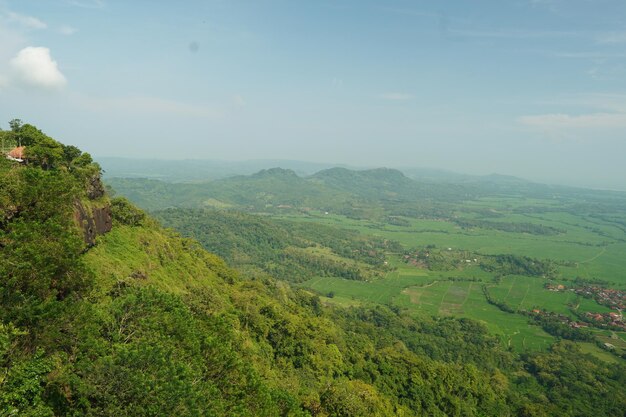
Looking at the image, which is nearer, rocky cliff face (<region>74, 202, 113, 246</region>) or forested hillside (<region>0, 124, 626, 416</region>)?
forested hillside (<region>0, 124, 626, 416</region>)

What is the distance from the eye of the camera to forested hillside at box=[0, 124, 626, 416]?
1433 centimetres

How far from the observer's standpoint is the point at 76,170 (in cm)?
3372

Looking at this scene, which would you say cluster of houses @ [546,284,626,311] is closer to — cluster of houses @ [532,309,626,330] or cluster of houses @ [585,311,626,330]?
cluster of houses @ [532,309,626,330]

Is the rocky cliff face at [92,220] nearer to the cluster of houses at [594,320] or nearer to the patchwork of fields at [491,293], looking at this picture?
the patchwork of fields at [491,293]

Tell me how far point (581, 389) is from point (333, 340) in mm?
43548

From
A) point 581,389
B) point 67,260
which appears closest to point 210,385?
point 67,260

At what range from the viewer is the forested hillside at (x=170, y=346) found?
1433 centimetres

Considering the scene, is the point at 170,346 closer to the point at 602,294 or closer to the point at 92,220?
the point at 92,220

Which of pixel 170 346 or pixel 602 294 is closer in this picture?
pixel 170 346

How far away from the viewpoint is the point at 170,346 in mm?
18297

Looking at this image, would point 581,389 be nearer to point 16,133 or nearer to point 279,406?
point 279,406

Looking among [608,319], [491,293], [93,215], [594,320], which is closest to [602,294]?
[608,319]

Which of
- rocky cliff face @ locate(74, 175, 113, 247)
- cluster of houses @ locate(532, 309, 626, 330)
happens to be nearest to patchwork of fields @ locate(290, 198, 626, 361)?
cluster of houses @ locate(532, 309, 626, 330)

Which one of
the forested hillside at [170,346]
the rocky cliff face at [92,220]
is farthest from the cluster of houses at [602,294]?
the rocky cliff face at [92,220]
